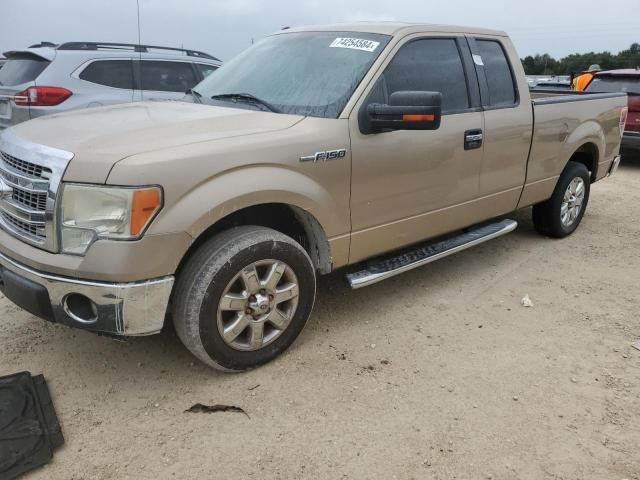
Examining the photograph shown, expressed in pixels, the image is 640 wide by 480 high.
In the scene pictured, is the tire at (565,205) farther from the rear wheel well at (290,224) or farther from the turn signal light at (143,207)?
the turn signal light at (143,207)

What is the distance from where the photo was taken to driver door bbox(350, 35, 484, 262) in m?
3.30

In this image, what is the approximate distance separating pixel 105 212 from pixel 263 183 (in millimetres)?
766

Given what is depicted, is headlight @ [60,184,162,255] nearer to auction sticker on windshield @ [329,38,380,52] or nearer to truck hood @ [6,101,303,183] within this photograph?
truck hood @ [6,101,303,183]

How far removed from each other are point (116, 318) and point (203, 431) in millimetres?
657

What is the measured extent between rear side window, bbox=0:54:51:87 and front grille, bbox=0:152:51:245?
13.8 ft

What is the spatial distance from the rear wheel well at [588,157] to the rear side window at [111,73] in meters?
5.32

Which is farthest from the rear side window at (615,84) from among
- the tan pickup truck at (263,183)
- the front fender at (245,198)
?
the front fender at (245,198)

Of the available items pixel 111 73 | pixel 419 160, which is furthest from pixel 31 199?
pixel 111 73

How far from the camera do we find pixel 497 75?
14.1 feet

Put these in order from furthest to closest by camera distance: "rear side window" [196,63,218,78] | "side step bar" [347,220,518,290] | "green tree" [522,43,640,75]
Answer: "green tree" [522,43,640,75], "rear side window" [196,63,218,78], "side step bar" [347,220,518,290]

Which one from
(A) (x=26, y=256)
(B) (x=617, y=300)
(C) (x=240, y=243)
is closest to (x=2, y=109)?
(A) (x=26, y=256)

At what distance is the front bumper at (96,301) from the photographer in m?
2.50

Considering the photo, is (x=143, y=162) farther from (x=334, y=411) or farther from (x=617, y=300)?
(x=617, y=300)

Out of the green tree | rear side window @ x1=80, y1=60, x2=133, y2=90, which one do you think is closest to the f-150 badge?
rear side window @ x1=80, y1=60, x2=133, y2=90
